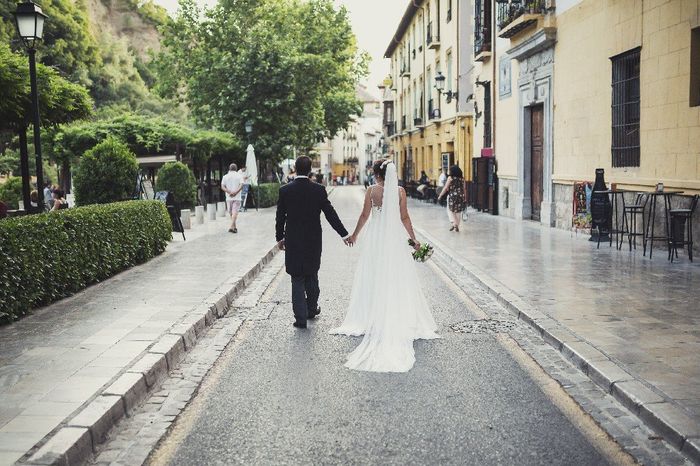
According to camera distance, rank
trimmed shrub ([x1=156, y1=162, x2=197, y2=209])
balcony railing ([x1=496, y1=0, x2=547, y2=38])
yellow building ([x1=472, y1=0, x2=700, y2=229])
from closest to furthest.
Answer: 1. yellow building ([x1=472, y1=0, x2=700, y2=229])
2. balcony railing ([x1=496, y1=0, x2=547, y2=38])
3. trimmed shrub ([x1=156, y1=162, x2=197, y2=209])

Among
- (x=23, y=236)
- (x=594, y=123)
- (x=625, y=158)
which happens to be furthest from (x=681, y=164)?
(x=23, y=236)

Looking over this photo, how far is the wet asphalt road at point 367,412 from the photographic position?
4.16 metres

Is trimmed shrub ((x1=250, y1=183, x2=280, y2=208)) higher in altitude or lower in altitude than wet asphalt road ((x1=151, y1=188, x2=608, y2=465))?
higher

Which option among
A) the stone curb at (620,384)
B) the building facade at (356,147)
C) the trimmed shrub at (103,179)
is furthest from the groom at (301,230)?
the building facade at (356,147)

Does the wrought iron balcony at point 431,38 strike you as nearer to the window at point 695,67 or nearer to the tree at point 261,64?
the tree at point 261,64

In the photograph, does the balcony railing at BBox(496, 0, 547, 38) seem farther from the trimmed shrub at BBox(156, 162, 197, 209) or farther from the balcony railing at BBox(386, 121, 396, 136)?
the balcony railing at BBox(386, 121, 396, 136)

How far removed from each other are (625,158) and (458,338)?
359 inches

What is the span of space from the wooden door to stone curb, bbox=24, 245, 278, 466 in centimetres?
1446

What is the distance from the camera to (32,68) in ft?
37.3

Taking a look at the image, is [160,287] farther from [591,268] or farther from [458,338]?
[591,268]

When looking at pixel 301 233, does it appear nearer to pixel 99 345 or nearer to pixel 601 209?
pixel 99 345

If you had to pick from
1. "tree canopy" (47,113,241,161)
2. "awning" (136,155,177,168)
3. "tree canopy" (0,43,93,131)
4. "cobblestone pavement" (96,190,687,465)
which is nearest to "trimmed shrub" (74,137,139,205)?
"tree canopy" (0,43,93,131)

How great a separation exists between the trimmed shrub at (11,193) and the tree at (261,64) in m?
9.71

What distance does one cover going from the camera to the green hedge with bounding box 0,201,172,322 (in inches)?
298
